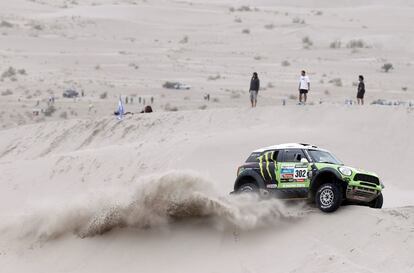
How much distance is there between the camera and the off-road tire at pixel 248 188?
2024 centimetres

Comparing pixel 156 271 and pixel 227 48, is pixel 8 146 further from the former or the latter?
pixel 227 48

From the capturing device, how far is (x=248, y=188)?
2036 centimetres

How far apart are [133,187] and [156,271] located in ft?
6.89

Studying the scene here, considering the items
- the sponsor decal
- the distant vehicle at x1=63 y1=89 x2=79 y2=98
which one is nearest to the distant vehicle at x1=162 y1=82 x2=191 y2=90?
the distant vehicle at x1=63 y1=89 x2=79 y2=98

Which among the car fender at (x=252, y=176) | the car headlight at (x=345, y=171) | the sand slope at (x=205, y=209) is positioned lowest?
the sand slope at (x=205, y=209)

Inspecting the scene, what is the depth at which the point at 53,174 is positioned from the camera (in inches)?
1266

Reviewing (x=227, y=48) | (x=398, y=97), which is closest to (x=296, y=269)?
(x=398, y=97)

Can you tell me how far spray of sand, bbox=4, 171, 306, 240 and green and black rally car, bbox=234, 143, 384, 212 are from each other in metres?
0.41

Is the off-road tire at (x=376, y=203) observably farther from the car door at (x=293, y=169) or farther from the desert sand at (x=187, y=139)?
the car door at (x=293, y=169)

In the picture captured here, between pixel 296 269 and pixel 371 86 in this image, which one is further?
pixel 371 86

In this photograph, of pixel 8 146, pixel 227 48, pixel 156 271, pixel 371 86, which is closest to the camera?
pixel 156 271

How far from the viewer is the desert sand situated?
19.6 meters

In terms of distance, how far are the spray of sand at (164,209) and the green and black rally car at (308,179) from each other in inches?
16.0

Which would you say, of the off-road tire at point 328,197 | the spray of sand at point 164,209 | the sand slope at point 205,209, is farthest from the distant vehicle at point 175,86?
the off-road tire at point 328,197
